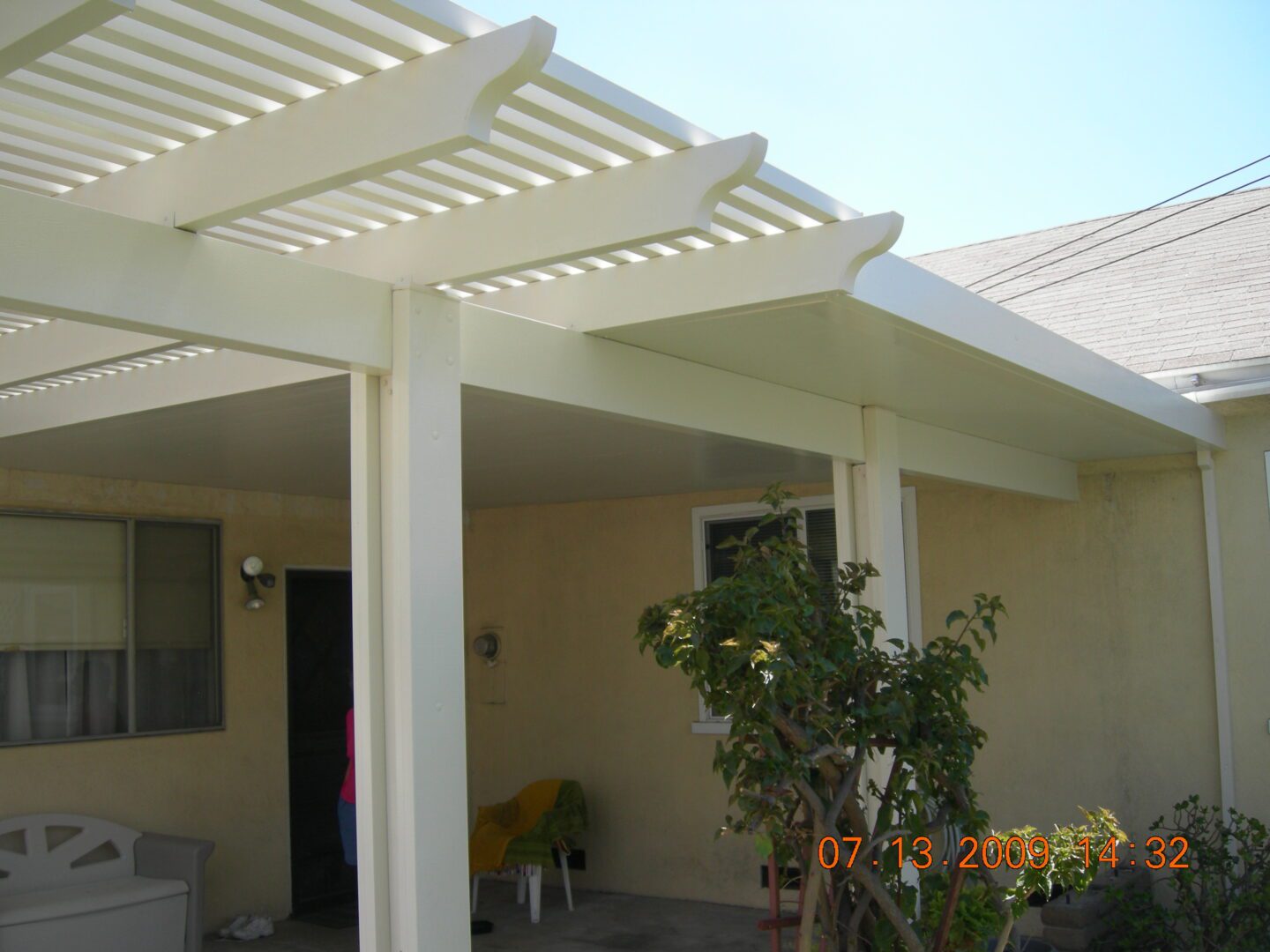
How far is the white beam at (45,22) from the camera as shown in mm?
1800

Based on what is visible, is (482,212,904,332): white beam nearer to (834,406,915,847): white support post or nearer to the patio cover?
the patio cover

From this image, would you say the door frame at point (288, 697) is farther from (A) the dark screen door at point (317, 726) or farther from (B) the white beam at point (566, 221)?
(B) the white beam at point (566, 221)

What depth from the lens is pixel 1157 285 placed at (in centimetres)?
809

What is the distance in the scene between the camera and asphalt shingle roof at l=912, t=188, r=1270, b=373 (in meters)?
6.95

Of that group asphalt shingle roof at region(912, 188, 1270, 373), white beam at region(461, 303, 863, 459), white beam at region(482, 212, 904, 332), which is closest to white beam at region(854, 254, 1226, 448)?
white beam at region(482, 212, 904, 332)

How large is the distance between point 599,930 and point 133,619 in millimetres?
3226

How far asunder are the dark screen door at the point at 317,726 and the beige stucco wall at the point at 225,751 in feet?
0.55

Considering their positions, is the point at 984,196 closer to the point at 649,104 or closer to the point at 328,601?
the point at 328,601

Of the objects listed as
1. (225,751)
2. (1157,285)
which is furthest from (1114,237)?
(225,751)

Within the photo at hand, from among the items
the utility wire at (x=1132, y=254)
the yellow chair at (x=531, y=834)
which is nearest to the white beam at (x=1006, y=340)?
the utility wire at (x=1132, y=254)

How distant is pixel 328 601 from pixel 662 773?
2.49 m

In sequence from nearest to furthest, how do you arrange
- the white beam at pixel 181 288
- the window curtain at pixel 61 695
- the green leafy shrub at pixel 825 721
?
the white beam at pixel 181 288 < the green leafy shrub at pixel 825 721 < the window curtain at pixel 61 695

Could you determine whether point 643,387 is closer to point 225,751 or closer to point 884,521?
point 884,521

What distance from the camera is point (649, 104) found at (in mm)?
2748
